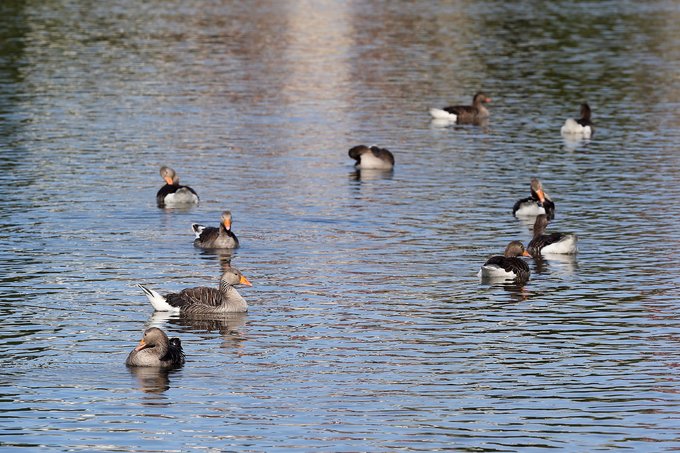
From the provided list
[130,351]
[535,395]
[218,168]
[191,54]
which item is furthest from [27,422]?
[191,54]

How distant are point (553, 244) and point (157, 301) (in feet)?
37.4

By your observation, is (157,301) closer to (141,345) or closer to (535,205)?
(141,345)

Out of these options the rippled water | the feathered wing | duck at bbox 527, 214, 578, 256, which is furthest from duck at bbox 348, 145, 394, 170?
the feathered wing

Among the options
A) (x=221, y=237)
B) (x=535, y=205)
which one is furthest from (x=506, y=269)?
(x=535, y=205)

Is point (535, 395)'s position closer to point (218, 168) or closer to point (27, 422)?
point (27, 422)

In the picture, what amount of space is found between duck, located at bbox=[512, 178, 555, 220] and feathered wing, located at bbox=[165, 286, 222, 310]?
1417 centimetres

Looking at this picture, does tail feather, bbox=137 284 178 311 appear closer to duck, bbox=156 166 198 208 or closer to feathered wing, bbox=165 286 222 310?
feathered wing, bbox=165 286 222 310

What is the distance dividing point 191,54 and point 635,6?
51.3m

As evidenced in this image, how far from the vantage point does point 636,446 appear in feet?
73.9

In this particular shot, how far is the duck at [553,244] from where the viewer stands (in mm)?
37469

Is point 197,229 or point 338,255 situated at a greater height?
point 197,229

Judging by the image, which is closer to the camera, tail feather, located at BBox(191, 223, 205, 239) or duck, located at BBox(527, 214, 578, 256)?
duck, located at BBox(527, 214, 578, 256)

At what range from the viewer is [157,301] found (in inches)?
1221

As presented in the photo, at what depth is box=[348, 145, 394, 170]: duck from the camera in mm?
51188
